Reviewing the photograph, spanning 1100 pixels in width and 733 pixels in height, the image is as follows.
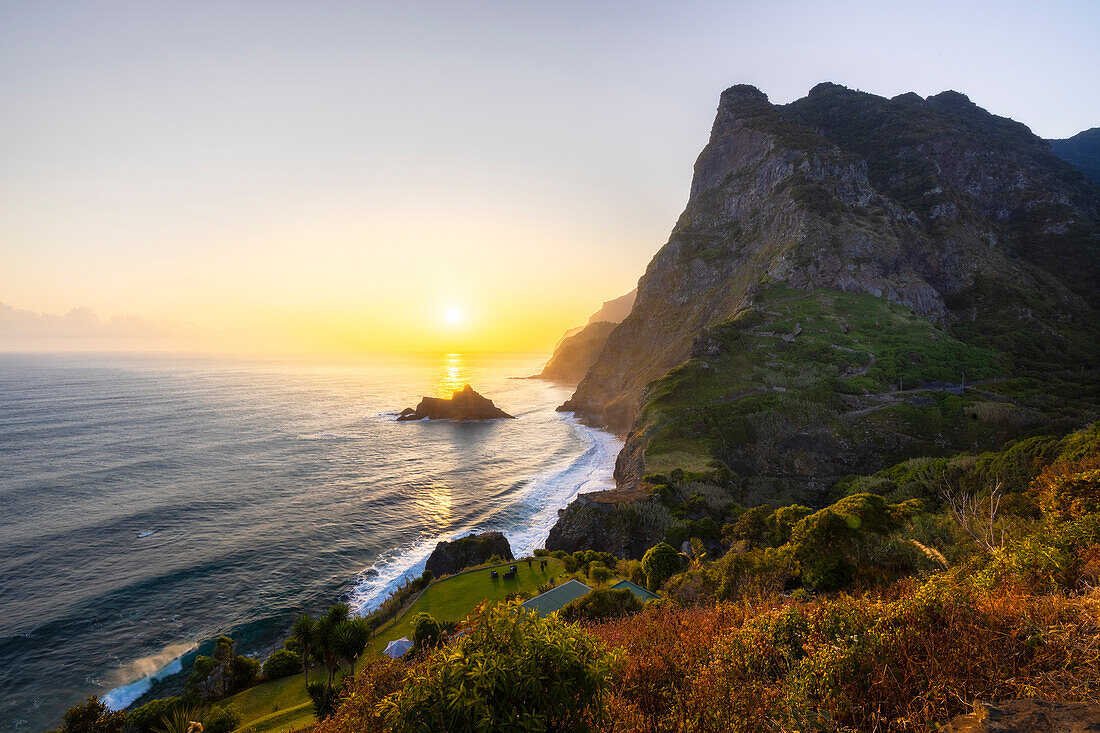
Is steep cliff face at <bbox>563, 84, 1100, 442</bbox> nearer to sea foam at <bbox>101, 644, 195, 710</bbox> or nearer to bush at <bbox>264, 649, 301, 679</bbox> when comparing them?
bush at <bbox>264, 649, 301, 679</bbox>

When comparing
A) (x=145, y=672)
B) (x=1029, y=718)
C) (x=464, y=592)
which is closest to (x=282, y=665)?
(x=145, y=672)

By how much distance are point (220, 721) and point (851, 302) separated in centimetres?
11834

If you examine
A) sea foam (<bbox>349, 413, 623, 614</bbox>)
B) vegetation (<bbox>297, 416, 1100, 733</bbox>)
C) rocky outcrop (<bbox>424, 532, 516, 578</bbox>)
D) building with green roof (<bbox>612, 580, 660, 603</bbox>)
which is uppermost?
vegetation (<bbox>297, 416, 1100, 733</bbox>)

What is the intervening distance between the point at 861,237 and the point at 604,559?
111108 millimetres

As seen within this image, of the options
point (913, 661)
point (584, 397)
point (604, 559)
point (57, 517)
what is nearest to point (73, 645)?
point (57, 517)

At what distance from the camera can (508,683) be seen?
5.95 m

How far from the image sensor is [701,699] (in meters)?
8.57

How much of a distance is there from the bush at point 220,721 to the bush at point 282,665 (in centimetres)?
526

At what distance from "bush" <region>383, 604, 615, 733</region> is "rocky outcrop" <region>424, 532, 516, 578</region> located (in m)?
38.0

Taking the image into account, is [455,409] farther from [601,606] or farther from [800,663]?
[800,663]

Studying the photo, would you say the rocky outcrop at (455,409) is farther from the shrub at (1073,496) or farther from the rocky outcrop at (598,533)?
the shrub at (1073,496)

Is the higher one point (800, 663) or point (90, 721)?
point (800, 663)

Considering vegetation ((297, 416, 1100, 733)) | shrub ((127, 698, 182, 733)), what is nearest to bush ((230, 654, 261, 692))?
shrub ((127, 698, 182, 733))

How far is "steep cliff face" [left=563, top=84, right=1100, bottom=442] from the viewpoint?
101 metres
